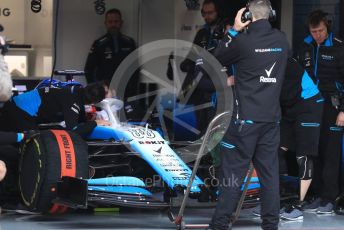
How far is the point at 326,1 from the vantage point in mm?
10727

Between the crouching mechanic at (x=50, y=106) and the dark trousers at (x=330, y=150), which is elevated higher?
the crouching mechanic at (x=50, y=106)

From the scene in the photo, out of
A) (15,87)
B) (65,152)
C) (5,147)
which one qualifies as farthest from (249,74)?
(15,87)

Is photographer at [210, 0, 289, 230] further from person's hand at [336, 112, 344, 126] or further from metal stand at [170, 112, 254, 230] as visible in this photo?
person's hand at [336, 112, 344, 126]

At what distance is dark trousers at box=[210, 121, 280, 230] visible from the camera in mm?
6871

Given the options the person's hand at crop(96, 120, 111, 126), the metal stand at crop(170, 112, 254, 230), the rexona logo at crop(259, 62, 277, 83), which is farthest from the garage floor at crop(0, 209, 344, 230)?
the rexona logo at crop(259, 62, 277, 83)

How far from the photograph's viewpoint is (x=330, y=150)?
898 cm

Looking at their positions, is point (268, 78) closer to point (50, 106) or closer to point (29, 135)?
point (29, 135)

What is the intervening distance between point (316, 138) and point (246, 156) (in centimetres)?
193

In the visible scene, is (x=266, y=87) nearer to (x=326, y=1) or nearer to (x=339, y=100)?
(x=339, y=100)

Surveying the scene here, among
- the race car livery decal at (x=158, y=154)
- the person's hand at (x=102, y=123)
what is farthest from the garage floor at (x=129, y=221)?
the person's hand at (x=102, y=123)

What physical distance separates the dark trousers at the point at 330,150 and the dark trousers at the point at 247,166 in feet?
6.88

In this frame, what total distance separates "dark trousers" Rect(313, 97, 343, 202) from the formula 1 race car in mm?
1446

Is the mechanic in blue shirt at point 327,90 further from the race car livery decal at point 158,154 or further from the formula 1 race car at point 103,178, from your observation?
the race car livery decal at point 158,154

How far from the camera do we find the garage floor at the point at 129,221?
25.7 ft
